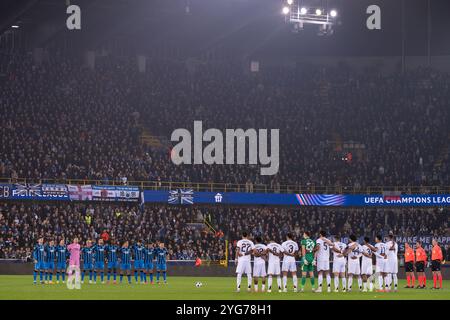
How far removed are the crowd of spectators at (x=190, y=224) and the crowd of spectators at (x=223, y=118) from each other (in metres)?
2.71

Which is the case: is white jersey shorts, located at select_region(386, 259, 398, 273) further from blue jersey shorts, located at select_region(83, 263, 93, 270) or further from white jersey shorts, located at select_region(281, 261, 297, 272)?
blue jersey shorts, located at select_region(83, 263, 93, 270)

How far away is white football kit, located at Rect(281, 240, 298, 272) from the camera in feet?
Result: 124

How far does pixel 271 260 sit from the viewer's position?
3741cm

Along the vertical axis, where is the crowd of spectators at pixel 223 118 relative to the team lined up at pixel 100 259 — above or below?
above

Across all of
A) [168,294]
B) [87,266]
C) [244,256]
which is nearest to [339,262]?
[244,256]

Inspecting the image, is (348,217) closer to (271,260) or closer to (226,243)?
(226,243)

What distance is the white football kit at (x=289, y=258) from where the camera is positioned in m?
37.7

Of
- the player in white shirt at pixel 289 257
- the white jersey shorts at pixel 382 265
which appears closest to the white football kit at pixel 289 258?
the player in white shirt at pixel 289 257

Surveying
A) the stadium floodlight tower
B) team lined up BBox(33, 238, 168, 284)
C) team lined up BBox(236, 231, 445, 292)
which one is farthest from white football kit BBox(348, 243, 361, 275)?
the stadium floodlight tower

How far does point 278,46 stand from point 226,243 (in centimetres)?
2871

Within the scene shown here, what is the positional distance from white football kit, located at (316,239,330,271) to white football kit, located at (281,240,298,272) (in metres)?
0.96

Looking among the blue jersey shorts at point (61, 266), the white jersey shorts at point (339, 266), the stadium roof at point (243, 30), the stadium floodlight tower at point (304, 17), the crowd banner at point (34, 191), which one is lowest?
the blue jersey shorts at point (61, 266)

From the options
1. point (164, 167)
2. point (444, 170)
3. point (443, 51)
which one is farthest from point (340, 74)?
point (164, 167)

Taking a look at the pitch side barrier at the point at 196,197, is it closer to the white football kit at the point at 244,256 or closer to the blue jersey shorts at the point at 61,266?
the blue jersey shorts at the point at 61,266
